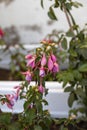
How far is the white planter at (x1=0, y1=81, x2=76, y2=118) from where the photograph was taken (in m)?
1.55

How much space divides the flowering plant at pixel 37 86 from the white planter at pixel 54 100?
351 millimetres

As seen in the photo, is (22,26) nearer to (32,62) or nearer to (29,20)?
(29,20)

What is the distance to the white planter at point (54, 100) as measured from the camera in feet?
5.07

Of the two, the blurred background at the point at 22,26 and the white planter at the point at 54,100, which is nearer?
the white planter at the point at 54,100

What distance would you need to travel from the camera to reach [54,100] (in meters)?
1.58

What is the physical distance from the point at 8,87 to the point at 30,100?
470mm

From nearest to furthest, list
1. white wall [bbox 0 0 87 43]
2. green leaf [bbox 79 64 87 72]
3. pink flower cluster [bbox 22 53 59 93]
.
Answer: pink flower cluster [bbox 22 53 59 93] → green leaf [bbox 79 64 87 72] → white wall [bbox 0 0 87 43]

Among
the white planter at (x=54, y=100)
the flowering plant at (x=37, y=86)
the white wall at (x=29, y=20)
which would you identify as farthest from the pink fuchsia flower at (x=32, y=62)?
the white wall at (x=29, y=20)

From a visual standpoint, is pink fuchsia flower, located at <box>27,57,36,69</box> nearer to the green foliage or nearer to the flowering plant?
the flowering plant

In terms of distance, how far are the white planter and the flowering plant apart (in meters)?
0.35

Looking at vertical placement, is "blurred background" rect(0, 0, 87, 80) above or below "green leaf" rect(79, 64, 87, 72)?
above

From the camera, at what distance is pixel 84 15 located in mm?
2131

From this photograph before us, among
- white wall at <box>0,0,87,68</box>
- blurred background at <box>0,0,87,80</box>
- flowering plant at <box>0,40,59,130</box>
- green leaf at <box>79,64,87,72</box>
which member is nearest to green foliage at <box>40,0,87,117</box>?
green leaf at <box>79,64,87,72</box>

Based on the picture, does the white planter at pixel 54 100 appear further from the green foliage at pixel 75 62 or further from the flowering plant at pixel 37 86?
the flowering plant at pixel 37 86
